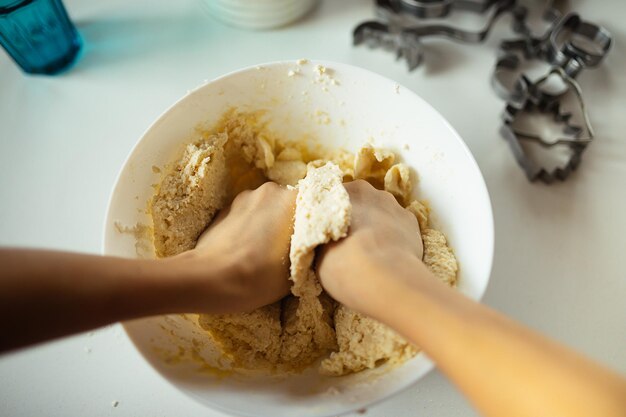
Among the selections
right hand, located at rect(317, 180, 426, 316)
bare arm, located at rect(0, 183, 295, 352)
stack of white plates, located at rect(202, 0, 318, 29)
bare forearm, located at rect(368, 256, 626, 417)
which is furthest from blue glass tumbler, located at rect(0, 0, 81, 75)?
bare forearm, located at rect(368, 256, 626, 417)

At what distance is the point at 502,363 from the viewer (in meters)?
0.46

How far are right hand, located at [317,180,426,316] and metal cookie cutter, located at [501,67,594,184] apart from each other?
0.29m

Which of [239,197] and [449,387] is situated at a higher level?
[239,197]

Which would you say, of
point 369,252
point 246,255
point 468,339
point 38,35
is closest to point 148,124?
point 38,35

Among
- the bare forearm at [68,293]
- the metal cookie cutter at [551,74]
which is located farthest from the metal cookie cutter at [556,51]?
the bare forearm at [68,293]

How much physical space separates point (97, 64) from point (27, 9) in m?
0.15

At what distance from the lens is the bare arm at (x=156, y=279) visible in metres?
0.44

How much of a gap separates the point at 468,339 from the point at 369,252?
0.53 ft

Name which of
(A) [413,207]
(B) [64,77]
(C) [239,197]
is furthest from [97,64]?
(A) [413,207]

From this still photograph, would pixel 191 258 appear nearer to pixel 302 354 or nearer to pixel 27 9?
pixel 302 354

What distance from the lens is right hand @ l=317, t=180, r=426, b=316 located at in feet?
1.87

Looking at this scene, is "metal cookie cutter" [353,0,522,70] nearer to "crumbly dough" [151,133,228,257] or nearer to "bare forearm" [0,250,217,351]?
"crumbly dough" [151,133,228,257]

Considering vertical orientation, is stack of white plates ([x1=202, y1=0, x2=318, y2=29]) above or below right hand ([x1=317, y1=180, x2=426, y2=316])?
above

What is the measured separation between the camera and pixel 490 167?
2.88ft
